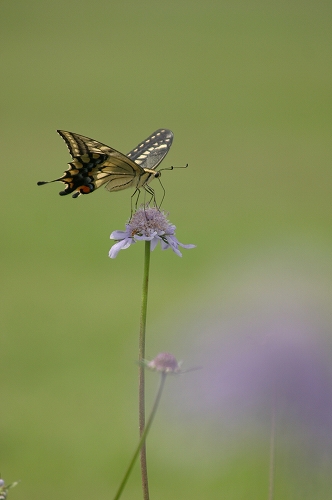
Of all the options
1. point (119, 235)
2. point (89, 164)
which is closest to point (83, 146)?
point (89, 164)

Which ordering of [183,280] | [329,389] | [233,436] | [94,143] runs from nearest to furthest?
1. [329,389]
2. [233,436]
3. [94,143]
4. [183,280]

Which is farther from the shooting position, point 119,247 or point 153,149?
point 153,149

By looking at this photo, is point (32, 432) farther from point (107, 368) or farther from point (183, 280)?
point (183, 280)

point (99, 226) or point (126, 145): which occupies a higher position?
point (126, 145)

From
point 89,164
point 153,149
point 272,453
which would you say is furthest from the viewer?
point 153,149

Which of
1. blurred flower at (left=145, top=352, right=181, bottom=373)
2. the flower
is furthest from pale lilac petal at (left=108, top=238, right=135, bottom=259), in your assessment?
blurred flower at (left=145, top=352, right=181, bottom=373)

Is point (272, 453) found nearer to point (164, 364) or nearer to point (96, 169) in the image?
point (164, 364)

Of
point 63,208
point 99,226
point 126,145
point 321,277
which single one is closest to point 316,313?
point 321,277

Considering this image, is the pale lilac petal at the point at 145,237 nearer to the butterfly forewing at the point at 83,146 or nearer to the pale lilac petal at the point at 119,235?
the pale lilac petal at the point at 119,235
